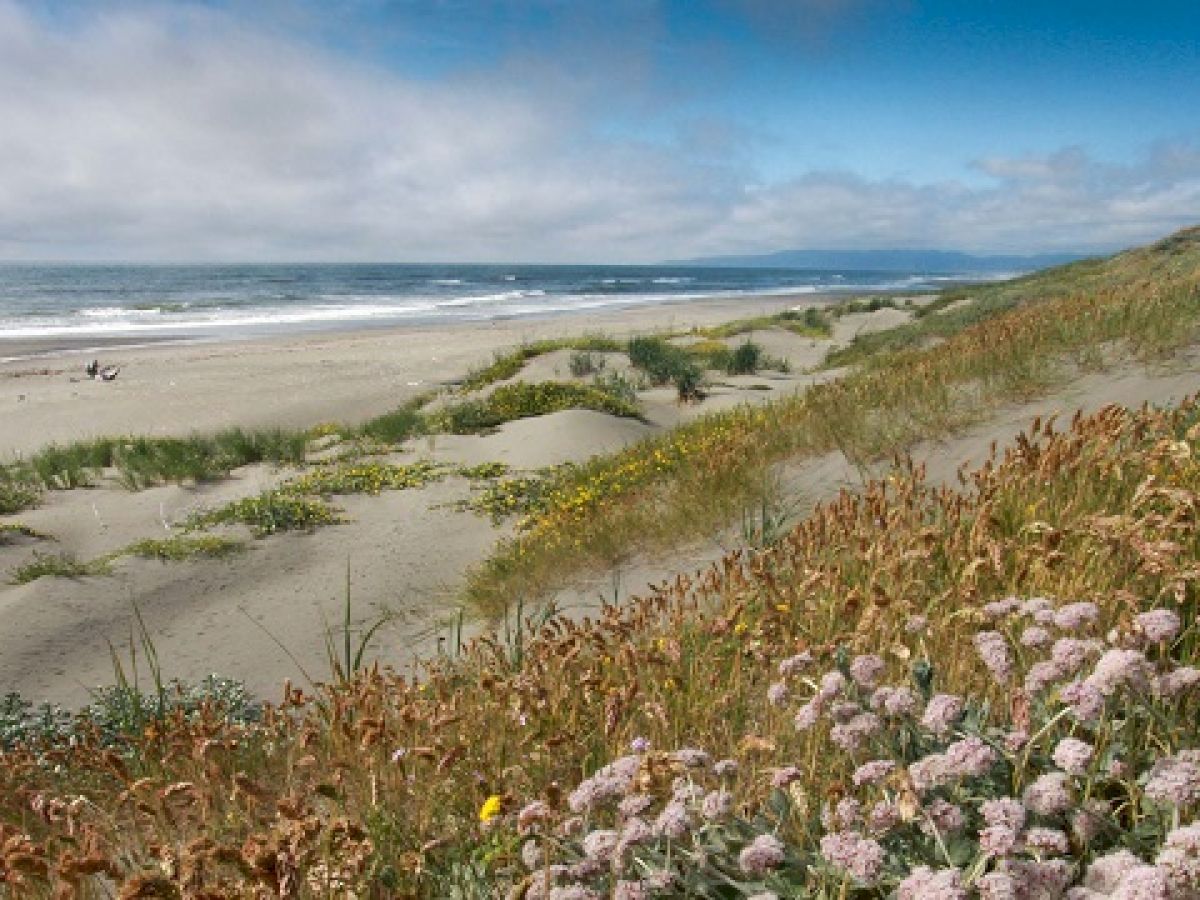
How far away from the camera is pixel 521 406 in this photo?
13.9 meters

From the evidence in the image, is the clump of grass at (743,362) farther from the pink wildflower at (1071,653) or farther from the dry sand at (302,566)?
the pink wildflower at (1071,653)

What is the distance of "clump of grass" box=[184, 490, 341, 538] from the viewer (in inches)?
339

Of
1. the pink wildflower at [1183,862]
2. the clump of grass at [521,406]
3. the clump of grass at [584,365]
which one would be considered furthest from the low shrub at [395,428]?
the pink wildflower at [1183,862]

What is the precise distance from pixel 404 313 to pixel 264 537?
1742 inches

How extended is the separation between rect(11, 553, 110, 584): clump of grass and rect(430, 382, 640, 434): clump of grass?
630 centimetres

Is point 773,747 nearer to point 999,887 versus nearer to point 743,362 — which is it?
point 999,887

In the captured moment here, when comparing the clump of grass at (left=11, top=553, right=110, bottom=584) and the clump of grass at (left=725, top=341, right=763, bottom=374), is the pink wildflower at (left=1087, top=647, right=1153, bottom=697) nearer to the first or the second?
the clump of grass at (left=11, top=553, right=110, bottom=584)

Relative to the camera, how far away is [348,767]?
111 inches

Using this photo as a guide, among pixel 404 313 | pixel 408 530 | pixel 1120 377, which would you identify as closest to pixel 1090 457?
pixel 1120 377

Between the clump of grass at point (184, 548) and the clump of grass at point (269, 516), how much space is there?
14.9 inches

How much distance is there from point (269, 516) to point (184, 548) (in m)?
0.93

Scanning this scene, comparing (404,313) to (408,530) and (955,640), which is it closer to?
(408,530)

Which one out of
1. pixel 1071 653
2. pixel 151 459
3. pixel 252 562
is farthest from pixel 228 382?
pixel 1071 653

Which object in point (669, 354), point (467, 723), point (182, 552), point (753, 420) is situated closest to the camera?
point (467, 723)
